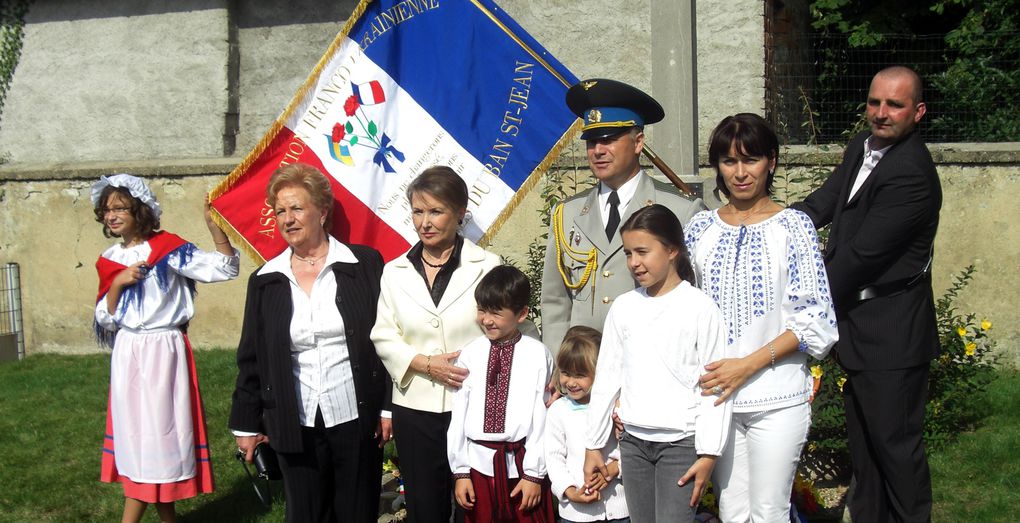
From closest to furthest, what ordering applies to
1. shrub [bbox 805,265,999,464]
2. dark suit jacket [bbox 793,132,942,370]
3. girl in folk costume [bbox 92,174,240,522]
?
1. dark suit jacket [bbox 793,132,942,370]
2. girl in folk costume [bbox 92,174,240,522]
3. shrub [bbox 805,265,999,464]

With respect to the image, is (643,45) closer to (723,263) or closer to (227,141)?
(227,141)

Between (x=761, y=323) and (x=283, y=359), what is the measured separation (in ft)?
6.17

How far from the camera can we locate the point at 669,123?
459 centimetres

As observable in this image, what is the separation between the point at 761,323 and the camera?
133 inches

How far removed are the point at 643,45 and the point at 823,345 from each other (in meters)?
6.02

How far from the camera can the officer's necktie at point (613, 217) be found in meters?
3.84

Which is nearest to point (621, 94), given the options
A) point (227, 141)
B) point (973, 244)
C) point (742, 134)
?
point (742, 134)

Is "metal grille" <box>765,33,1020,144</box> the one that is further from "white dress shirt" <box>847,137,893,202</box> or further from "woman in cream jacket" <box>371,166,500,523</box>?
"woman in cream jacket" <box>371,166,500,523</box>

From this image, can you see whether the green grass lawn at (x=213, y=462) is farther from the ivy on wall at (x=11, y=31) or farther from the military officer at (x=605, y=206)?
the ivy on wall at (x=11, y=31)

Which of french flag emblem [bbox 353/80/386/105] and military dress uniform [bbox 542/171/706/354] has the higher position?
french flag emblem [bbox 353/80/386/105]

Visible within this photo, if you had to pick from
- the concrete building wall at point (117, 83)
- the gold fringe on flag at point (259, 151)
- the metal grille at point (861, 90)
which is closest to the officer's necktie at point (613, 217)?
the gold fringe on flag at point (259, 151)

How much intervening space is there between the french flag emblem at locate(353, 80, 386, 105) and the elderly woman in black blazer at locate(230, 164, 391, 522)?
76 cm

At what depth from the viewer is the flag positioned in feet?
15.5

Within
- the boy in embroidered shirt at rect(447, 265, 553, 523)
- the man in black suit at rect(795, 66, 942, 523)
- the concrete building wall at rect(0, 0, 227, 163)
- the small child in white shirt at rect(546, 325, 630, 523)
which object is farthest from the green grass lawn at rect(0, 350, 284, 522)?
the man in black suit at rect(795, 66, 942, 523)
